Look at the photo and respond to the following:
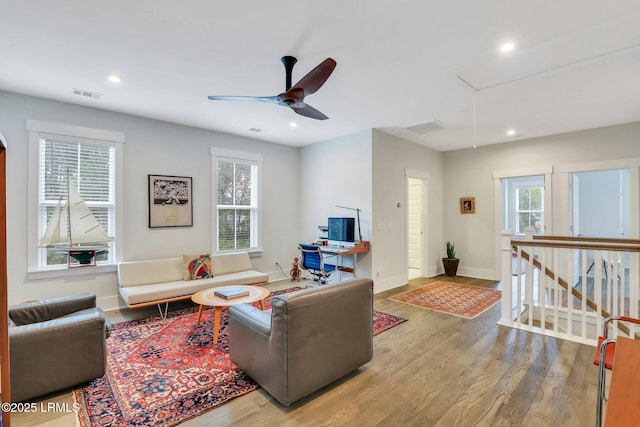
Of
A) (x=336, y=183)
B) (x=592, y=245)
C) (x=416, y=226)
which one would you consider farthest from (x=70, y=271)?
(x=416, y=226)

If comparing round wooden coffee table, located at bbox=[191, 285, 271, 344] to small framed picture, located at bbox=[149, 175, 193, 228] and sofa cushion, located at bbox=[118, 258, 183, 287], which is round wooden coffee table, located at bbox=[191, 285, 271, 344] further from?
small framed picture, located at bbox=[149, 175, 193, 228]

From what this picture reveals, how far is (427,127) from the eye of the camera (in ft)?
16.1

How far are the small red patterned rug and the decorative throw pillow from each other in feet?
9.43

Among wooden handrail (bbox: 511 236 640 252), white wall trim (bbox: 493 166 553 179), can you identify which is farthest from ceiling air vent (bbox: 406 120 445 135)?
wooden handrail (bbox: 511 236 640 252)

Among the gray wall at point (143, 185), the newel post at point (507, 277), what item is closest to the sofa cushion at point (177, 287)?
the gray wall at point (143, 185)

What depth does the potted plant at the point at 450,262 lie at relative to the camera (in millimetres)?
6332

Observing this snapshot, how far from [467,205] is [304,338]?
557 centimetres

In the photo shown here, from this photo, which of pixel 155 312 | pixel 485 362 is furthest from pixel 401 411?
pixel 155 312

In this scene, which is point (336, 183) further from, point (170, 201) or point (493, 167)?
point (493, 167)

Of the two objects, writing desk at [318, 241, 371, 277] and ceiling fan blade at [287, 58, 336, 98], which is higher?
ceiling fan blade at [287, 58, 336, 98]

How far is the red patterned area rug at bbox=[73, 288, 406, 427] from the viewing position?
79.6 inches

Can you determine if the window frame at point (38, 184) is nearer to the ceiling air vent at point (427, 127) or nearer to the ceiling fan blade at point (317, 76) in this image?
the ceiling fan blade at point (317, 76)

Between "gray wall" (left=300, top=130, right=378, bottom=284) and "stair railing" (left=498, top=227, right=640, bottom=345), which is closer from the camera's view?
"stair railing" (left=498, top=227, right=640, bottom=345)

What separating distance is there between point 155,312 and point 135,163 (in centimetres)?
215
